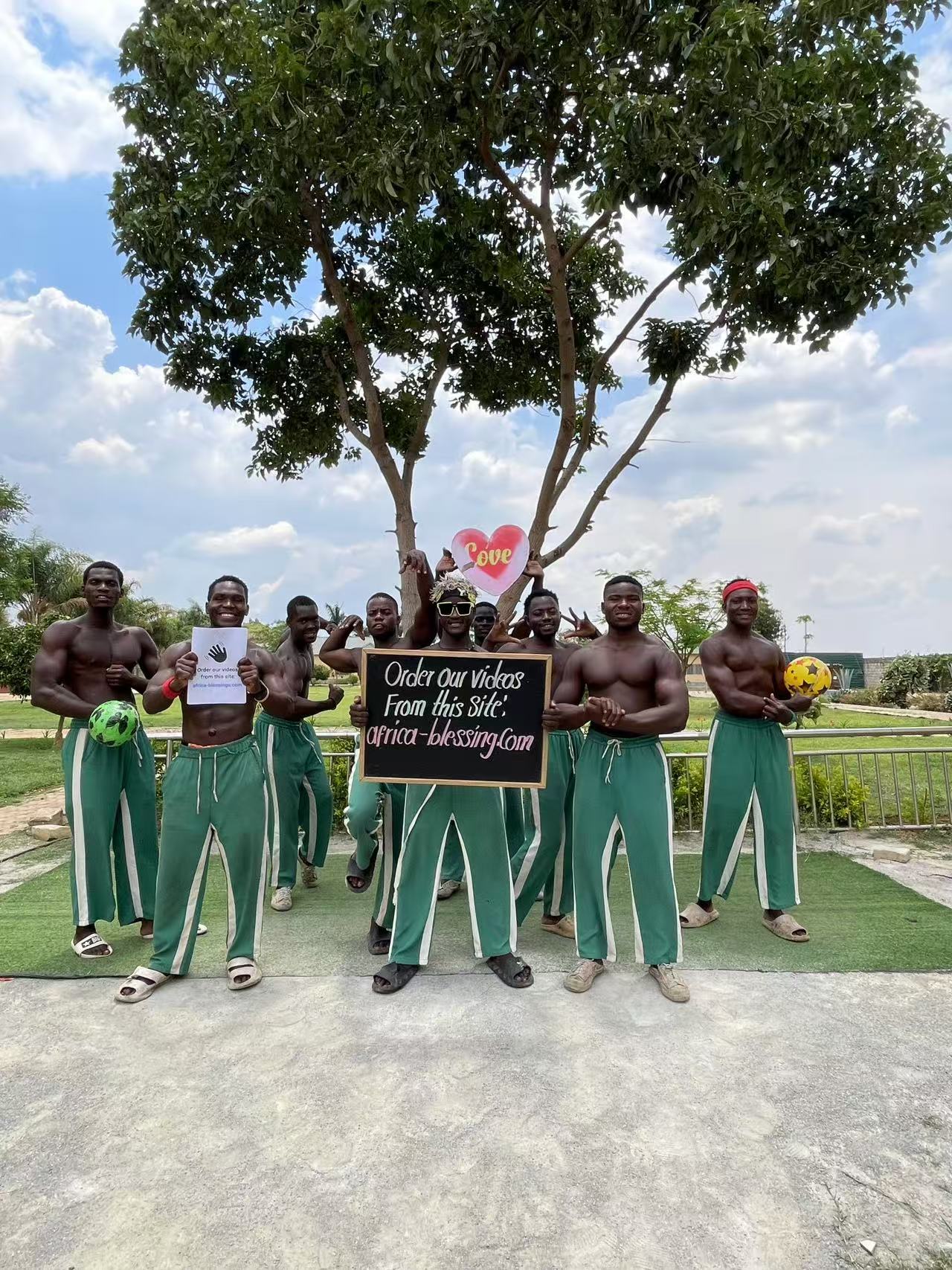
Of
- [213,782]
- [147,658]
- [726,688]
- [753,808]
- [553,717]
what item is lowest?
[753,808]

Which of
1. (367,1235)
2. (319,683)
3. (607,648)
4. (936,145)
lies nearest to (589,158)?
(936,145)

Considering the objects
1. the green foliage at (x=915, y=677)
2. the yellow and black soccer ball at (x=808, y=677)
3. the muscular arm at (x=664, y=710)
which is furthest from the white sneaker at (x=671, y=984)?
the green foliage at (x=915, y=677)

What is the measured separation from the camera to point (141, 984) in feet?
12.5

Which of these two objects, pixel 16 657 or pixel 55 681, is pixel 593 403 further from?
pixel 16 657

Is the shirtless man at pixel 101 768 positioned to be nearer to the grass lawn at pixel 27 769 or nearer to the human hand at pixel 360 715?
the human hand at pixel 360 715

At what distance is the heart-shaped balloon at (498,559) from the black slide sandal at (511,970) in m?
2.83

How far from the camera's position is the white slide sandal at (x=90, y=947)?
438cm

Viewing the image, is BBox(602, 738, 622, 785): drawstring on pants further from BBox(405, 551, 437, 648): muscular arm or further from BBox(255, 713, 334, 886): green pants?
BBox(255, 713, 334, 886): green pants

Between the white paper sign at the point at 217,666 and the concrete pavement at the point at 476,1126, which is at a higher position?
the white paper sign at the point at 217,666

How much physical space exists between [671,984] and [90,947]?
11.1 ft

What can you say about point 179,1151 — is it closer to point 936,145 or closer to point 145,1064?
point 145,1064

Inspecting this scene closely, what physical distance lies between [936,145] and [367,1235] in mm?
9329

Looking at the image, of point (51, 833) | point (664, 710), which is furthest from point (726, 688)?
point (51, 833)

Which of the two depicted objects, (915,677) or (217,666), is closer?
(217,666)
